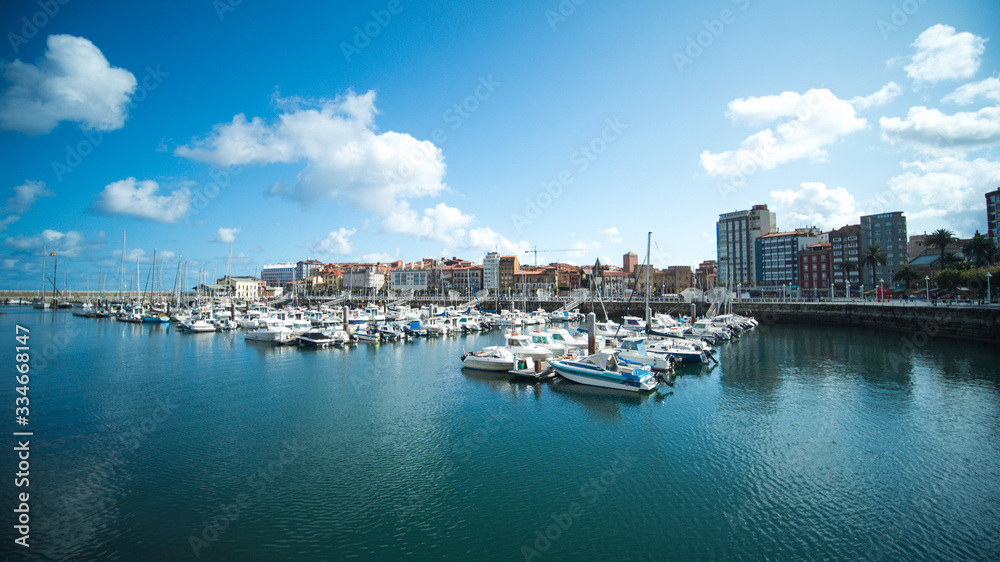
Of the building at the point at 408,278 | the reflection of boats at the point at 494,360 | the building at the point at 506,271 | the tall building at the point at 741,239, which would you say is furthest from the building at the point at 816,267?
the building at the point at 408,278

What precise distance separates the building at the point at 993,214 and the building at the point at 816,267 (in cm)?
2495

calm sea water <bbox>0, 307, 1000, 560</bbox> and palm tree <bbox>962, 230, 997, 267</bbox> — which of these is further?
palm tree <bbox>962, 230, 997, 267</bbox>

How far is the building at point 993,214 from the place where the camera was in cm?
8507

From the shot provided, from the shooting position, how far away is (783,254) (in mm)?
112875

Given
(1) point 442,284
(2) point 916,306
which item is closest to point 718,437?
(2) point 916,306

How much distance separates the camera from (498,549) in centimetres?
995

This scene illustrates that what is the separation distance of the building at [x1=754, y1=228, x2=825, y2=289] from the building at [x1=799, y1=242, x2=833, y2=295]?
5.75m

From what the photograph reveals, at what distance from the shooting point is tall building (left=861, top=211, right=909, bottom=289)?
100438mm

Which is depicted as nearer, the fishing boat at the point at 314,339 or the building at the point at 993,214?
the fishing boat at the point at 314,339

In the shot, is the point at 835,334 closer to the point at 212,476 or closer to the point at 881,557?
the point at 881,557

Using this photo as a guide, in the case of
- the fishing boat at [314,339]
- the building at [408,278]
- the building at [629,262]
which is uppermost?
the building at [629,262]

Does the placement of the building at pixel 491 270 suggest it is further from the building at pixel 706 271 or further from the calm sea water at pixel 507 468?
the calm sea water at pixel 507 468

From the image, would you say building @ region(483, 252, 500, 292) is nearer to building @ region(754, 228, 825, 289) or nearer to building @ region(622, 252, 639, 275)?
building @ region(622, 252, 639, 275)

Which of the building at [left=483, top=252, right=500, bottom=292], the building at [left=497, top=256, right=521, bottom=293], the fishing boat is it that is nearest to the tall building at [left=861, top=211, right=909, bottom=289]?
the building at [left=497, top=256, right=521, bottom=293]
